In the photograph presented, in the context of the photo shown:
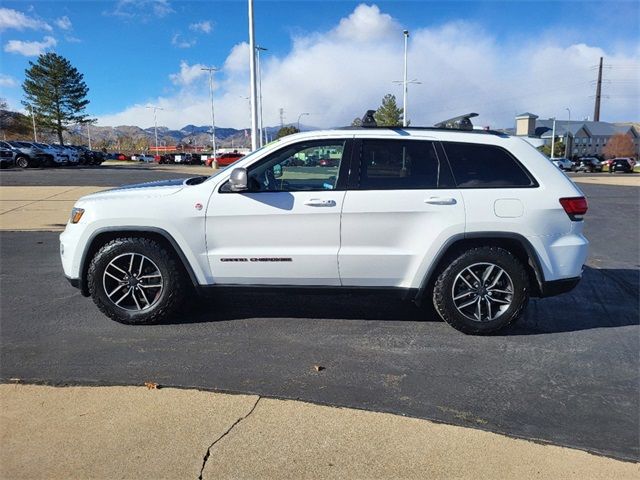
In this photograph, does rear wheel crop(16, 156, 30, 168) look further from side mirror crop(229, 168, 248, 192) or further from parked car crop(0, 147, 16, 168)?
side mirror crop(229, 168, 248, 192)

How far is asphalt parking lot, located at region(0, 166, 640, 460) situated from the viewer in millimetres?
3141

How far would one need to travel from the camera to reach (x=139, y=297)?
14.7ft

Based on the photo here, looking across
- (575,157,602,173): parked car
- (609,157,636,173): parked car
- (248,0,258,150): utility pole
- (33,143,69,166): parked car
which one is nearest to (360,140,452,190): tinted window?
(248,0,258,150): utility pole

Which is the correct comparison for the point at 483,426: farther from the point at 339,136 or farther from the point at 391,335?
the point at 339,136

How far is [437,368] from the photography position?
3.70 meters

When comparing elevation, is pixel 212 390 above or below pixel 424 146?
below

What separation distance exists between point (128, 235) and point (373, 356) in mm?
2419

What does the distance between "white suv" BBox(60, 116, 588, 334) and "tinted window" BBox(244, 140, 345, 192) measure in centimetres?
1

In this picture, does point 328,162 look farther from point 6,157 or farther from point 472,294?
point 6,157

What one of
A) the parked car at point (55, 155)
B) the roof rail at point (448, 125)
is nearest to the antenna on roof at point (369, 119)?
the roof rail at point (448, 125)

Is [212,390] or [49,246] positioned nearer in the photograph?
[212,390]

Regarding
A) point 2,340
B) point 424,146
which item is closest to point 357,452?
point 424,146

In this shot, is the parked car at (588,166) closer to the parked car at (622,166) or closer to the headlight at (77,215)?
the parked car at (622,166)

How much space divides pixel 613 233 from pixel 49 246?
34.8 feet
